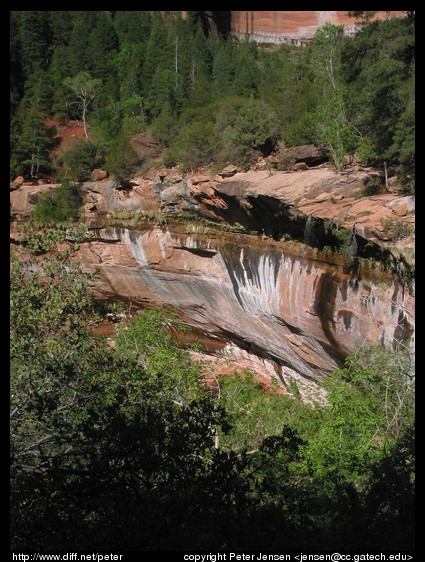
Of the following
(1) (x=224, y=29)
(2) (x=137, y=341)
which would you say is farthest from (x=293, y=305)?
(1) (x=224, y=29)

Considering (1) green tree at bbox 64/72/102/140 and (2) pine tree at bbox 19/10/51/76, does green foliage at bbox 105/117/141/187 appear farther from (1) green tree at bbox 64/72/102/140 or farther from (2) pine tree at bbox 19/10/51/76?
(2) pine tree at bbox 19/10/51/76

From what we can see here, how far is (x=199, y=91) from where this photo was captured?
58.1 feet

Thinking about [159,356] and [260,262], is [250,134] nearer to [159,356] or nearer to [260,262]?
[260,262]

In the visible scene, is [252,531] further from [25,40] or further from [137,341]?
[25,40]

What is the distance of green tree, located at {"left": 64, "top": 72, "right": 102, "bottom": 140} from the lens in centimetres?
2184

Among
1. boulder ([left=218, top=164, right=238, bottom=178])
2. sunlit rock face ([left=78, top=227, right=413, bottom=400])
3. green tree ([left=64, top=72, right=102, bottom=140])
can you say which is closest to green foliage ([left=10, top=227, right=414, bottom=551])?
sunlit rock face ([left=78, top=227, right=413, bottom=400])

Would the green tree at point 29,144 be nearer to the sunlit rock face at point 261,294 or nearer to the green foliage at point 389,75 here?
the sunlit rock face at point 261,294

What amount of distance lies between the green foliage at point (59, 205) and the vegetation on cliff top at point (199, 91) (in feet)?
5.28

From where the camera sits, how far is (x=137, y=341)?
1130cm

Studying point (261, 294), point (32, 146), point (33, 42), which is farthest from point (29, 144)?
point (33, 42)

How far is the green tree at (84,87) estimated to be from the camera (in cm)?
2184

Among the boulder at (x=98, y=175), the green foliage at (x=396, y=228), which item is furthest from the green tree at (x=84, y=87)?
the green foliage at (x=396, y=228)

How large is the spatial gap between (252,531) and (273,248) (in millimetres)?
7714

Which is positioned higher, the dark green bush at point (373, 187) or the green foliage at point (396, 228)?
the dark green bush at point (373, 187)
